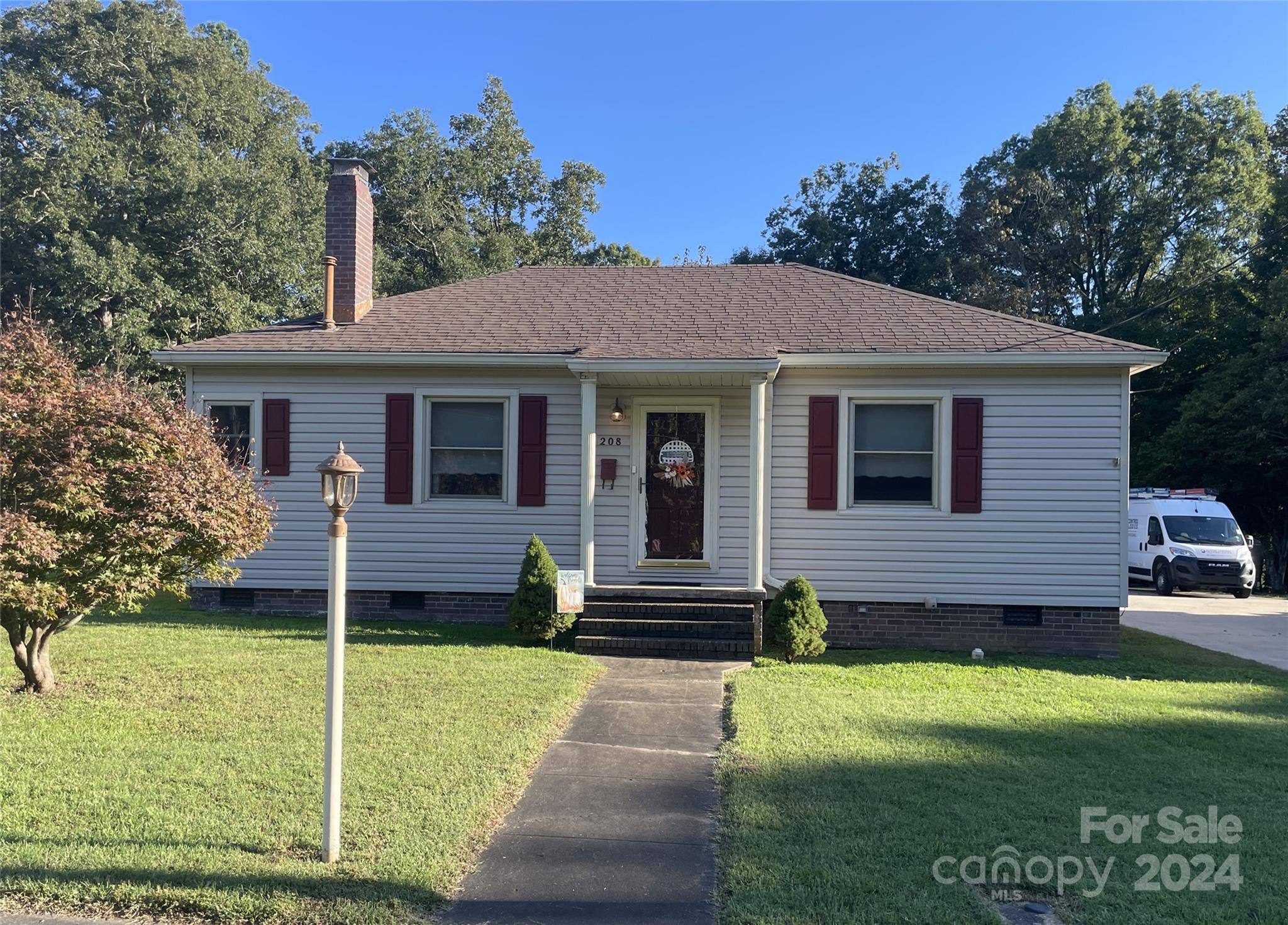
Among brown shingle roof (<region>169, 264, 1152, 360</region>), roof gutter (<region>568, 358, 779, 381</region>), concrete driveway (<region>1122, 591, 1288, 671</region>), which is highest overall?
brown shingle roof (<region>169, 264, 1152, 360</region>)

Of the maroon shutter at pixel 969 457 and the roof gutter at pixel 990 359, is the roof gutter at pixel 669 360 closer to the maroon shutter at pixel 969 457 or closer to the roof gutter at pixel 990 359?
the roof gutter at pixel 990 359

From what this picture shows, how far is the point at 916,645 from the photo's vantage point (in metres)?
9.53

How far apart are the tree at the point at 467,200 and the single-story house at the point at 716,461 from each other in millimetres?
17107

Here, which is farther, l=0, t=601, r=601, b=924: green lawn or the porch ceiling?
the porch ceiling

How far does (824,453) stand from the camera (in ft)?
31.2

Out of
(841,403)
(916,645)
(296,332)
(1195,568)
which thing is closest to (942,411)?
(841,403)

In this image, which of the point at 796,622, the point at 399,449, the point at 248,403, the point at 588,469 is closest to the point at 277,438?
the point at 248,403

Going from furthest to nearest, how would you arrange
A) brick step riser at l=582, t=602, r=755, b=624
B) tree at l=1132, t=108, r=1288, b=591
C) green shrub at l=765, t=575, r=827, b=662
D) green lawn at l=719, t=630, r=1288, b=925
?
tree at l=1132, t=108, r=1288, b=591 < brick step riser at l=582, t=602, r=755, b=624 < green shrub at l=765, t=575, r=827, b=662 < green lawn at l=719, t=630, r=1288, b=925

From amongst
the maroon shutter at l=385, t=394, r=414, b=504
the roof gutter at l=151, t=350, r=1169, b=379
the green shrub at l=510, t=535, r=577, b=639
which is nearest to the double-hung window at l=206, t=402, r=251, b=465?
the roof gutter at l=151, t=350, r=1169, b=379

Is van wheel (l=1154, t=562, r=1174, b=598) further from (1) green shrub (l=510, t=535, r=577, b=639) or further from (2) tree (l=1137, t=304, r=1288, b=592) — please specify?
(1) green shrub (l=510, t=535, r=577, b=639)

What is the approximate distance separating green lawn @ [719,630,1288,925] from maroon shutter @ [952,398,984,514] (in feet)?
6.78

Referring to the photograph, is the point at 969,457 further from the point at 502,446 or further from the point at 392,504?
the point at 392,504

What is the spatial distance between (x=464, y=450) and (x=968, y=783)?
23.1 feet

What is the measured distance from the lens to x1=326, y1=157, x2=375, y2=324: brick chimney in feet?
35.4
